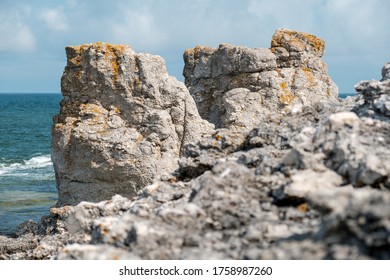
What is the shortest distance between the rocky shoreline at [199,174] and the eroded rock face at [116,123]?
0.12 feet

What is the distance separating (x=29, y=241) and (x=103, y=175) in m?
3.59

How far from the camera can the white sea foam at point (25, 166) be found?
42.8 metres

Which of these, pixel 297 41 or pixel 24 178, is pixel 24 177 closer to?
pixel 24 178

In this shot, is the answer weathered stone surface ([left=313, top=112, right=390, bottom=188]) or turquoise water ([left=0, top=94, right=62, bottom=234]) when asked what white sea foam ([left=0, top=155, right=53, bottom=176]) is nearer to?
turquoise water ([left=0, top=94, right=62, bottom=234])

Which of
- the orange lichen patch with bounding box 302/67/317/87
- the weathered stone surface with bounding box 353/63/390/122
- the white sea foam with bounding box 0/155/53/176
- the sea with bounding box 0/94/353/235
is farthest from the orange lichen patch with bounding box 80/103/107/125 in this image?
the white sea foam with bounding box 0/155/53/176

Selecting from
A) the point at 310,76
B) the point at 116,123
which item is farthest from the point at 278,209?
the point at 310,76

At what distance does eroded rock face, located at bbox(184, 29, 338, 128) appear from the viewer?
2341cm

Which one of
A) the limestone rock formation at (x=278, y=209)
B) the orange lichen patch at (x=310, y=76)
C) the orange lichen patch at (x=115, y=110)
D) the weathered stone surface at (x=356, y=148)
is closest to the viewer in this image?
the limestone rock formation at (x=278, y=209)

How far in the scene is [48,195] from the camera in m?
33.1

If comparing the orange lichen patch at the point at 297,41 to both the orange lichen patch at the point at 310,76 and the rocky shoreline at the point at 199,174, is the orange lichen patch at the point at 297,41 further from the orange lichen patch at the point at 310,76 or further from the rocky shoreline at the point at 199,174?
the rocky shoreline at the point at 199,174

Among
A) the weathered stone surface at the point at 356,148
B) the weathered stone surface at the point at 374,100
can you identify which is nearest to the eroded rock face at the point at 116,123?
the weathered stone surface at the point at 374,100

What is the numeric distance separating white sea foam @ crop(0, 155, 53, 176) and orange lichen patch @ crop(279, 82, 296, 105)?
79.5 ft
